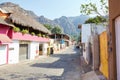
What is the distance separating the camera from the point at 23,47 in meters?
27.5

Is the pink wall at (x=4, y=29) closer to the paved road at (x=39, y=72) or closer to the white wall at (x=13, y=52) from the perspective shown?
the white wall at (x=13, y=52)

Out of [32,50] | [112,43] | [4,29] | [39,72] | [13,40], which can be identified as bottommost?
[39,72]

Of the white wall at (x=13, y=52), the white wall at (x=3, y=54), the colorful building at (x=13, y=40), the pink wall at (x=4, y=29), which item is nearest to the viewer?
the white wall at (x=3, y=54)

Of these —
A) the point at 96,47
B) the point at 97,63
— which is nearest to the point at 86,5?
the point at 96,47

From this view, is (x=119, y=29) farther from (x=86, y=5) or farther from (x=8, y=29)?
(x=8, y=29)

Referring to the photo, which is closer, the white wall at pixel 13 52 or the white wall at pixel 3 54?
the white wall at pixel 3 54

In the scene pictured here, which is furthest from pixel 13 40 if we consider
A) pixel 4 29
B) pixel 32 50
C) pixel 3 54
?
pixel 32 50

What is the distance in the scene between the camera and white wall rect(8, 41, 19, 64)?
73.0 feet

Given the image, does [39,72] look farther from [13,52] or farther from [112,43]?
[13,52]

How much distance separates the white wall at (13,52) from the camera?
73.0 ft

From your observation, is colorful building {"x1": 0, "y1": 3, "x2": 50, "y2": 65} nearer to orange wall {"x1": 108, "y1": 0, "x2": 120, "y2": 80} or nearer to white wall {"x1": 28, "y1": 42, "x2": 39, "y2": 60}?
white wall {"x1": 28, "y1": 42, "x2": 39, "y2": 60}

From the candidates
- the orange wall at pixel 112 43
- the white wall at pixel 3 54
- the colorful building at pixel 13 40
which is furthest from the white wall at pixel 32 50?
the orange wall at pixel 112 43

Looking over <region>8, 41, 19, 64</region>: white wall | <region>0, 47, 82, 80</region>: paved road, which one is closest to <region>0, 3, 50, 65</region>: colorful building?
<region>8, 41, 19, 64</region>: white wall

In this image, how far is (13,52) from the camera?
76.1 feet
